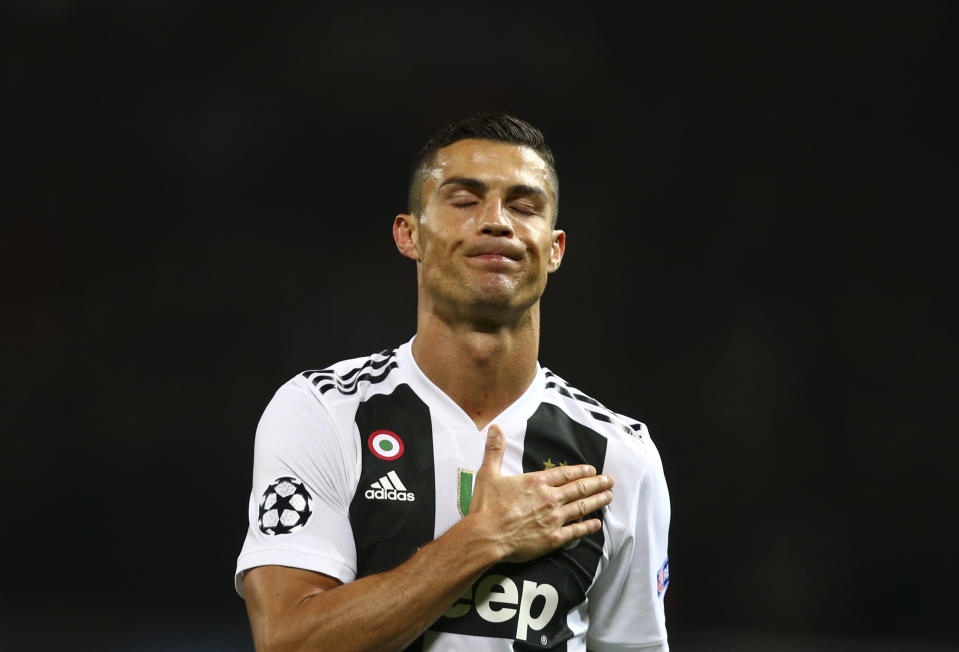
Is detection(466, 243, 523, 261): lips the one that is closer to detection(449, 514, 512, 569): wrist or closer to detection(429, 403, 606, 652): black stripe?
detection(429, 403, 606, 652): black stripe

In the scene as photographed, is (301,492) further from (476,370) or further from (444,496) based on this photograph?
(476,370)

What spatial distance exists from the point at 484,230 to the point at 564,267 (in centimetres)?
304

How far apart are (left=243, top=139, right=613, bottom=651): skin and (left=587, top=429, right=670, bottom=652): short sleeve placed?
0.46 feet

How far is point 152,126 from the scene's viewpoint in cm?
524

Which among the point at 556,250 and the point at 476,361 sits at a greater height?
the point at 556,250

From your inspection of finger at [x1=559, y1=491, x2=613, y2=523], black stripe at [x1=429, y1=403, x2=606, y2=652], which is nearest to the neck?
black stripe at [x1=429, y1=403, x2=606, y2=652]

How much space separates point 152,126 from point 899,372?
4.18 m

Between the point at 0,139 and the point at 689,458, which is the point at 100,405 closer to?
the point at 0,139

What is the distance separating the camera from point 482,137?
2.34 m

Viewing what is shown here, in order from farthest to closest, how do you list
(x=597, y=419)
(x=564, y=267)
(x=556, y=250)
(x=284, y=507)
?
(x=564, y=267) < (x=556, y=250) < (x=597, y=419) < (x=284, y=507)

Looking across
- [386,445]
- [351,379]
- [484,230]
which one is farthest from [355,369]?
[484,230]

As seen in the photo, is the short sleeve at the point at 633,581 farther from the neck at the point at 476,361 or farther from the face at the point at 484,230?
the face at the point at 484,230

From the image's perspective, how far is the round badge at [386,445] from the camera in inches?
84.4

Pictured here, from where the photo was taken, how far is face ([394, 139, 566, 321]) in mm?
2199
